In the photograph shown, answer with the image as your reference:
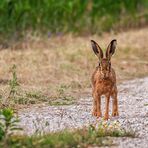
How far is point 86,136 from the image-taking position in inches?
313

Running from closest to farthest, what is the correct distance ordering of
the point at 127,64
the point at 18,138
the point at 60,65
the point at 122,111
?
the point at 18,138, the point at 122,111, the point at 60,65, the point at 127,64

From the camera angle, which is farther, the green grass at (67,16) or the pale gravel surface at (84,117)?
the green grass at (67,16)

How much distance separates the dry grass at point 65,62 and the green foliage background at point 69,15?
335 mm

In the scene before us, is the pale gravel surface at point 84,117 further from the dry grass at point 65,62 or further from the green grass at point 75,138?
the dry grass at point 65,62

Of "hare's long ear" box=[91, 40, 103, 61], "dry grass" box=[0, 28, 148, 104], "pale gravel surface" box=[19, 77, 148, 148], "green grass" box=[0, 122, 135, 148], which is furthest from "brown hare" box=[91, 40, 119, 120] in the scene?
"dry grass" box=[0, 28, 148, 104]

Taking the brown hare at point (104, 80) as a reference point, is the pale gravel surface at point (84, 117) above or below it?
below

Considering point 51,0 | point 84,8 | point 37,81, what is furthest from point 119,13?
point 37,81

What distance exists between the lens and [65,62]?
46.9 ft

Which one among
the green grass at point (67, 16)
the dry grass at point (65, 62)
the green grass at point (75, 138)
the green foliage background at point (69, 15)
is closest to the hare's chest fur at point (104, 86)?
the green grass at point (75, 138)

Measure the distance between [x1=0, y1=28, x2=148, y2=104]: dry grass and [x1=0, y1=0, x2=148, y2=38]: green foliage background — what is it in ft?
1.10

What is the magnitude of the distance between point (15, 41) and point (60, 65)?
191cm

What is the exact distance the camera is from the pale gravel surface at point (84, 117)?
8336 mm

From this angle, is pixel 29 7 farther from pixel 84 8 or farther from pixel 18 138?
pixel 18 138

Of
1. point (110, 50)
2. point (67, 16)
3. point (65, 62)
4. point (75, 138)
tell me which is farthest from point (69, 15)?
point (75, 138)
